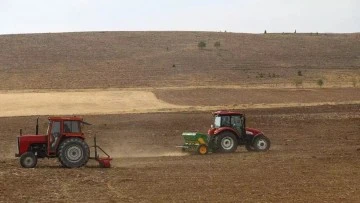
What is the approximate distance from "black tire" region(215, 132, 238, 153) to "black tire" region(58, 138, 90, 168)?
692cm

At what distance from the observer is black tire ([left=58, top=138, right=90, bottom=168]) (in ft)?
72.1

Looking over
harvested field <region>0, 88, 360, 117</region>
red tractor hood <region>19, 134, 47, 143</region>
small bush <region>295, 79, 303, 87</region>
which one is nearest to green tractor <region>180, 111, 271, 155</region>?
red tractor hood <region>19, 134, 47, 143</region>

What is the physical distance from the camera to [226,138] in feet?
89.8

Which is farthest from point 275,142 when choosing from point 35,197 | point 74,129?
point 35,197

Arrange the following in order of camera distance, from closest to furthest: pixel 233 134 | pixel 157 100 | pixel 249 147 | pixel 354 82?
pixel 233 134
pixel 249 147
pixel 157 100
pixel 354 82

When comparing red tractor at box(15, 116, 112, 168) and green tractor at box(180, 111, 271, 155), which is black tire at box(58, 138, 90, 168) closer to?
red tractor at box(15, 116, 112, 168)

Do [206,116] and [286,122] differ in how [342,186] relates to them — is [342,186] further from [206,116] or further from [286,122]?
[206,116]

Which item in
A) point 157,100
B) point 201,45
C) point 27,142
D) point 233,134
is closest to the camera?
point 27,142

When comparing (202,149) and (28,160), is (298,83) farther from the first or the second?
(28,160)

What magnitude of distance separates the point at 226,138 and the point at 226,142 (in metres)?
0.17

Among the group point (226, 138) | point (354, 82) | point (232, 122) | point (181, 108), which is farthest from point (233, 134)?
point (354, 82)

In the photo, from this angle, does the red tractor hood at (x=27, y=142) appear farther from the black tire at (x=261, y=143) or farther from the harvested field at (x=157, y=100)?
the harvested field at (x=157, y=100)

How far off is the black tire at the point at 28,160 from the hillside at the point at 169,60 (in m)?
42.5

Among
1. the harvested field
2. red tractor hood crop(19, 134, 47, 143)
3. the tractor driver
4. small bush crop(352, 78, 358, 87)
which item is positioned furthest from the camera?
small bush crop(352, 78, 358, 87)
